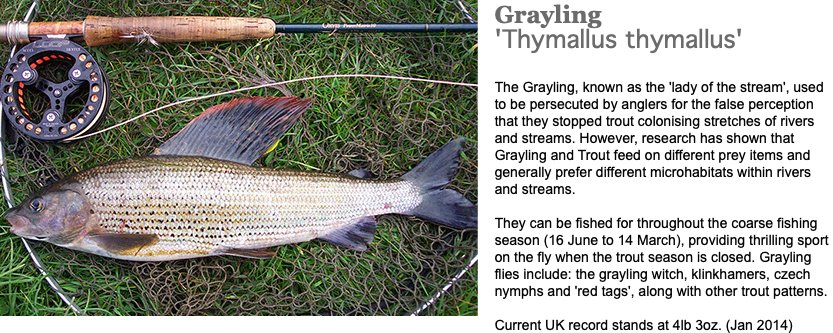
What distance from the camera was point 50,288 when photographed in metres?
2.16

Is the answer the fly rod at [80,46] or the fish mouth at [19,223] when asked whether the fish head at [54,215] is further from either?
the fly rod at [80,46]

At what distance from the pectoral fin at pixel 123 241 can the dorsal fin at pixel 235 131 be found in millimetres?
390

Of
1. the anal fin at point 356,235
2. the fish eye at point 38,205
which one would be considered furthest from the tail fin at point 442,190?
the fish eye at point 38,205

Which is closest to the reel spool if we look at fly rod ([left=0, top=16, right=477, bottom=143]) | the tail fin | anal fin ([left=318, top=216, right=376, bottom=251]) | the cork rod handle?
fly rod ([left=0, top=16, right=477, bottom=143])

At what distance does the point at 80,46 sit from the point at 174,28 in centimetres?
44

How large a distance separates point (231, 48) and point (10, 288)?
160 cm

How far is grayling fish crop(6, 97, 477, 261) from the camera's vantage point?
6.31 ft

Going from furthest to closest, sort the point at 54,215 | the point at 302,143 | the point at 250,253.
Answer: the point at 302,143 < the point at 250,253 < the point at 54,215

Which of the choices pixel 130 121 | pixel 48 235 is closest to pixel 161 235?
pixel 48 235

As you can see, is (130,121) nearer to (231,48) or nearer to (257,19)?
(231,48)

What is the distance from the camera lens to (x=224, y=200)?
1943 millimetres

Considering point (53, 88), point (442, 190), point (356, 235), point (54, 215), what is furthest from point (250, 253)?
point (53, 88)

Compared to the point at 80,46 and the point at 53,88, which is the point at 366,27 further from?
the point at 53,88

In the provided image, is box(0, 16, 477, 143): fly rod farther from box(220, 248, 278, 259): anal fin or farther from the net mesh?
box(220, 248, 278, 259): anal fin
